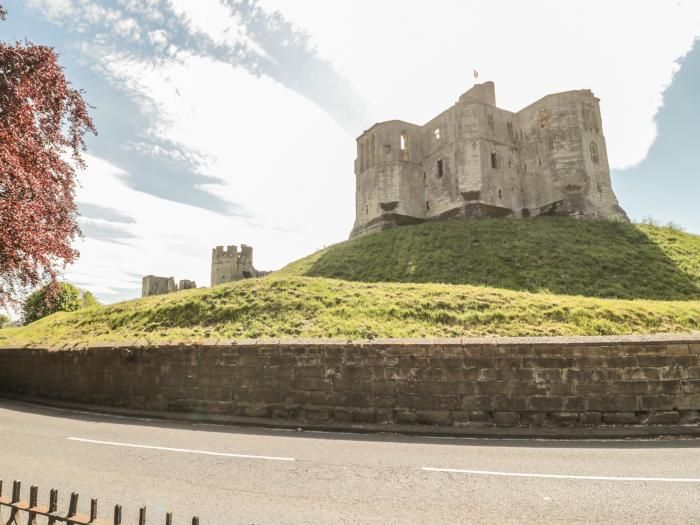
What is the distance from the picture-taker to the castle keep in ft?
147

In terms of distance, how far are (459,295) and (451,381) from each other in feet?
30.2

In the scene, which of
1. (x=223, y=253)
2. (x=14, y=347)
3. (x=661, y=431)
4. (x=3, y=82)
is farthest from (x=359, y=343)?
(x=223, y=253)

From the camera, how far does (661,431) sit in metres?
8.82

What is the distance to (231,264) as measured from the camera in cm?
5684

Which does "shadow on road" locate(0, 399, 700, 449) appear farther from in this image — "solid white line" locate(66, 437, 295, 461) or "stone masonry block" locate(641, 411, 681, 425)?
"solid white line" locate(66, 437, 295, 461)

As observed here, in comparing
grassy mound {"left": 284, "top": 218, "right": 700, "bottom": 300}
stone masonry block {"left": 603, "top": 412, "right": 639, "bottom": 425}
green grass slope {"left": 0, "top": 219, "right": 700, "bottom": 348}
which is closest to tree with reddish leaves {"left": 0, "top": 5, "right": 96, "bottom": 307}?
green grass slope {"left": 0, "top": 219, "right": 700, "bottom": 348}

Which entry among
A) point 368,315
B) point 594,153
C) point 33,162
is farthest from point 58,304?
point 594,153

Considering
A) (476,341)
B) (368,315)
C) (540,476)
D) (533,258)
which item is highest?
(533,258)

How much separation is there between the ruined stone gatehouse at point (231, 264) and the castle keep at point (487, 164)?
49.6 ft

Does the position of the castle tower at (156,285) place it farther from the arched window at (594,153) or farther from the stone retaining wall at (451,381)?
the arched window at (594,153)

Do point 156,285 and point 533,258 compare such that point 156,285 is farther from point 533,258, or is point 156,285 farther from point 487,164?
point 533,258

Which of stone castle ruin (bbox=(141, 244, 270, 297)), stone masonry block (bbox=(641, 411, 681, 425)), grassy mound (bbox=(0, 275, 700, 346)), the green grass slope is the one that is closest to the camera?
stone masonry block (bbox=(641, 411, 681, 425))

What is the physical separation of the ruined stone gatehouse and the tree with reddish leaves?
48425 millimetres

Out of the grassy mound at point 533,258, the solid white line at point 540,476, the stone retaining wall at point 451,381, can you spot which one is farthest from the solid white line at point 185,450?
the grassy mound at point 533,258
